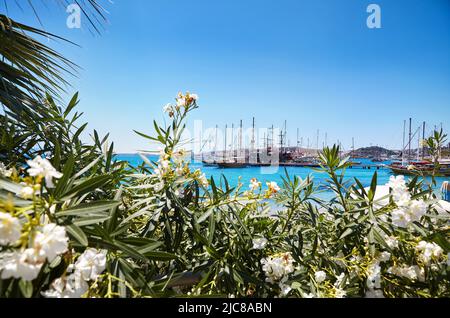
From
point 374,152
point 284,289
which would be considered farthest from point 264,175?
point 374,152

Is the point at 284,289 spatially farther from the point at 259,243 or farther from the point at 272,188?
the point at 272,188

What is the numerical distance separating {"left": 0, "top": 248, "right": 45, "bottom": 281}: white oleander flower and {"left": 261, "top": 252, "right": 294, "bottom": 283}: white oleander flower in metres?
0.54

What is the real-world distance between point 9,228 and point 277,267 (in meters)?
0.62

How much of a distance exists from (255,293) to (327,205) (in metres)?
0.42

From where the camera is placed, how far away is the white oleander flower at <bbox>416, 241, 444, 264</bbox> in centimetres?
65

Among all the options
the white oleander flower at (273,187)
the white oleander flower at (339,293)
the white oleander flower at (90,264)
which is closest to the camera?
the white oleander flower at (90,264)

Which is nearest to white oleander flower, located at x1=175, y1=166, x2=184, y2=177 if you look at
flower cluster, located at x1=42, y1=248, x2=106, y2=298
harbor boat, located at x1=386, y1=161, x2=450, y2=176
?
flower cluster, located at x1=42, y1=248, x2=106, y2=298

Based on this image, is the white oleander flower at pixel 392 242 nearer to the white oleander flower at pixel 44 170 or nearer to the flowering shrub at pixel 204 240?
the flowering shrub at pixel 204 240

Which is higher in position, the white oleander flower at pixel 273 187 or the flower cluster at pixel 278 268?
the white oleander flower at pixel 273 187

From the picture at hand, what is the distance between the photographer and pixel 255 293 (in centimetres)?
71

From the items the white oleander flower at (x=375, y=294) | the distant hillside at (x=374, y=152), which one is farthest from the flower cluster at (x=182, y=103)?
the distant hillside at (x=374, y=152)

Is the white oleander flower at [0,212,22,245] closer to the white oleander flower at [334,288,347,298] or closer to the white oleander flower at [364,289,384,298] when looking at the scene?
the white oleander flower at [334,288,347,298]

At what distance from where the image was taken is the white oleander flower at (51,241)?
15.7 inches
